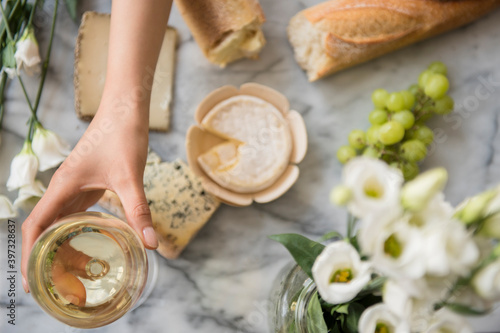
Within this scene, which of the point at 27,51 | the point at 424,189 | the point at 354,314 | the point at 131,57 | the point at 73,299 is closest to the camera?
the point at 424,189

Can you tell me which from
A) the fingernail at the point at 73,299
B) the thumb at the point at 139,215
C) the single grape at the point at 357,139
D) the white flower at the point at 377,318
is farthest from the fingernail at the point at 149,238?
the single grape at the point at 357,139

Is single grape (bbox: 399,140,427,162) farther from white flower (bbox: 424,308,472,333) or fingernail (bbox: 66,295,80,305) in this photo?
fingernail (bbox: 66,295,80,305)

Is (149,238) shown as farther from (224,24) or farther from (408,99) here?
(408,99)

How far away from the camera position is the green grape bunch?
76cm

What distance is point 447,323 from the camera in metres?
0.32

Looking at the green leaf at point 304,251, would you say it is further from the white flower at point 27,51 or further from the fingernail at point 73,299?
the white flower at point 27,51

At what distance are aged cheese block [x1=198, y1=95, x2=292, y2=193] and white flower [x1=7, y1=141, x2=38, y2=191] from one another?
29cm

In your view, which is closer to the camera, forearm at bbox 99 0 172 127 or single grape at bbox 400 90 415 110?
forearm at bbox 99 0 172 127

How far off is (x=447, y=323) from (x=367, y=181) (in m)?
0.13

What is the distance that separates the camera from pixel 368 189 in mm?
298

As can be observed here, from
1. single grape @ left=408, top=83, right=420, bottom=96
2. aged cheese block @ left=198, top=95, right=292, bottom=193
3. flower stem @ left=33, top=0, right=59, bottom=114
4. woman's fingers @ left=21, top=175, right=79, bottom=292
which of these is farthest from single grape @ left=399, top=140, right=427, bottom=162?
flower stem @ left=33, top=0, right=59, bottom=114

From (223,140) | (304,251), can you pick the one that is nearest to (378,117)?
(223,140)

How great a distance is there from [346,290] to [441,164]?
2.11 ft

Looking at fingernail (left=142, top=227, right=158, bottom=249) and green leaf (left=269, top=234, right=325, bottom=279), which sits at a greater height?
green leaf (left=269, top=234, right=325, bottom=279)
